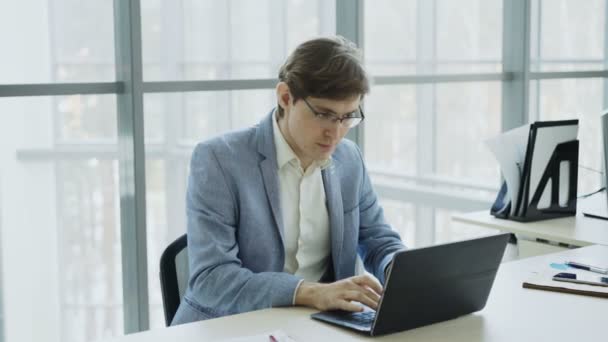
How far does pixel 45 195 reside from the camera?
9.14ft

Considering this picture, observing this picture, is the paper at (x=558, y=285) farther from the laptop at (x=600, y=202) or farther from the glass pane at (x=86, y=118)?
the glass pane at (x=86, y=118)

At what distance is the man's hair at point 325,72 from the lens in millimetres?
2041

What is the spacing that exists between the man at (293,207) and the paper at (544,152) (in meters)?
0.87

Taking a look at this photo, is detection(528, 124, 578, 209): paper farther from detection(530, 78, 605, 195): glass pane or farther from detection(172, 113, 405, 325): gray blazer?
detection(530, 78, 605, 195): glass pane

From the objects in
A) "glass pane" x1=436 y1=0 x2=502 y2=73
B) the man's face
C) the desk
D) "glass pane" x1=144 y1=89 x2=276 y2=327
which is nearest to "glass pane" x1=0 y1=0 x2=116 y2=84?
"glass pane" x1=144 y1=89 x2=276 y2=327

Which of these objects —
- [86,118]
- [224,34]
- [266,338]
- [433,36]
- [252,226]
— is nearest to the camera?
[266,338]

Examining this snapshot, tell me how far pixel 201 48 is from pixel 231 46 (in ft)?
0.61

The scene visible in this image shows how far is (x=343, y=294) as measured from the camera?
1.85 metres

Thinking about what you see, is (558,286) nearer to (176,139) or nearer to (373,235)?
(373,235)

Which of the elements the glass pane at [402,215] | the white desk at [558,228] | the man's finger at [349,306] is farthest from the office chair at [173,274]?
the glass pane at [402,215]

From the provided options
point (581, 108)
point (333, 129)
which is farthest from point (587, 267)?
point (581, 108)

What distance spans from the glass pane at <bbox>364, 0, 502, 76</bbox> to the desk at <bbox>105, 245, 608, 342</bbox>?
104 inches

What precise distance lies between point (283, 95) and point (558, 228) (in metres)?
1.25

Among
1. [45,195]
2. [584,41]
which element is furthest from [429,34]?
[45,195]
